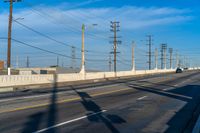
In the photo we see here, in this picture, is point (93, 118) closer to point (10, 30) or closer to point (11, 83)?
point (11, 83)

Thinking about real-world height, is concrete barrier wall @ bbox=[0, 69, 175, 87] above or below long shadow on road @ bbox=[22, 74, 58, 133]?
above

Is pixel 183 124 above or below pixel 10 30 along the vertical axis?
below

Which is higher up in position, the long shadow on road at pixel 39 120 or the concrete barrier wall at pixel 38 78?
the concrete barrier wall at pixel 38 78

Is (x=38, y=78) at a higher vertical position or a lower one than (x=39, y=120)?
higher

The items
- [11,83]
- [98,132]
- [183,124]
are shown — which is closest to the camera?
[98,132]

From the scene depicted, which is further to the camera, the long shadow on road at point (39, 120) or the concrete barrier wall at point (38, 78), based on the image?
the concrete barrier wall at point (38, 78)

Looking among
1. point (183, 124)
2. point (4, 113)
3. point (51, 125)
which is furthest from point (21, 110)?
point (183, 124)

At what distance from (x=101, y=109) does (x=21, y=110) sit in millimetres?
3460

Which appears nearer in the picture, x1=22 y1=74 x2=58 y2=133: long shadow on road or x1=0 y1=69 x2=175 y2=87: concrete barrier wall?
x1=22 y1=74 x2=58 y2=133: long shadow on road

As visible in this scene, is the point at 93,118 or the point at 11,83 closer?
the point at 93,118

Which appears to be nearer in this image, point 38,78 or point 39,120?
point 39,120

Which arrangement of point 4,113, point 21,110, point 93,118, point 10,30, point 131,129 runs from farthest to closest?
point 10,30 → point 21,110 → point 4,113 → point 93,118 → point 131,129

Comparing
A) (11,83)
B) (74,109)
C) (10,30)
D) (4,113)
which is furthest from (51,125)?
(10,30)

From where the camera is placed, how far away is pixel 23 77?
41.8 meters
